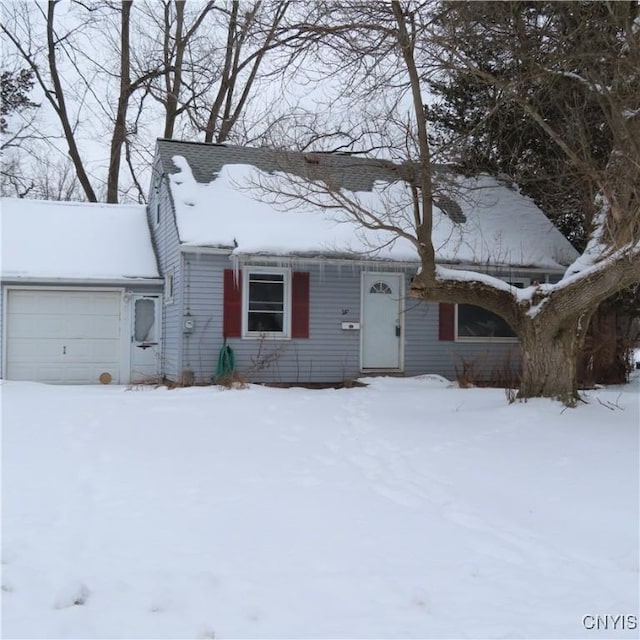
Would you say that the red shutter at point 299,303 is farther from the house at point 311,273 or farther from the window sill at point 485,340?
the window sill at point 485,340

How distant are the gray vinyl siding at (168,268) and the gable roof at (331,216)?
2.08ft

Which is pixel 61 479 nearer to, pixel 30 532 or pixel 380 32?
pixel 30 532

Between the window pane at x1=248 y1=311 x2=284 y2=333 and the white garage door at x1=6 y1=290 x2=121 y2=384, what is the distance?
3.19 metres

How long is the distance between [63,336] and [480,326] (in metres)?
8.36

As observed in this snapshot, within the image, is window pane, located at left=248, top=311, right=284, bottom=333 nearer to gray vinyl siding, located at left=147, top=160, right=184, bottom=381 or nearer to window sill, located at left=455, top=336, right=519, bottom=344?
gray vinyl siding, located at left=147, top=160, right=184, bottom=381

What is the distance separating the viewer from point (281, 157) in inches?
371

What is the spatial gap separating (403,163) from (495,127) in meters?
4.16

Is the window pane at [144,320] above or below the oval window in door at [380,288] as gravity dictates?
below

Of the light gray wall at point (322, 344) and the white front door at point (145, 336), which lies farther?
the white front door at point (145, 336)

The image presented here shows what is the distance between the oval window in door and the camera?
13391 mm

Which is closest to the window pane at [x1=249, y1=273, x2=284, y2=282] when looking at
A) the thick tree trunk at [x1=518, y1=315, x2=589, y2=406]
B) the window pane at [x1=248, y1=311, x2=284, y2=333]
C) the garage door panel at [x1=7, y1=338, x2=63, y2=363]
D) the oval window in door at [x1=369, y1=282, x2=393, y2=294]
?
the window pane at [x1=248, y1=311, x2=284, y2=333]

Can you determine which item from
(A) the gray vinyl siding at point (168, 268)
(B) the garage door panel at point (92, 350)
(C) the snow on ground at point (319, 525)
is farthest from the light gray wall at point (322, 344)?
(C) the snow on ground at point (319, 525)

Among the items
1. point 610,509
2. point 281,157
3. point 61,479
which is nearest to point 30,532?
point 61,479

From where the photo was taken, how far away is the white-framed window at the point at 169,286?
13.2m
